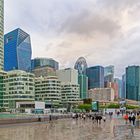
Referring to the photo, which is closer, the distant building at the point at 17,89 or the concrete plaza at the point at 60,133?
the concrete plaza at the point at 60,133

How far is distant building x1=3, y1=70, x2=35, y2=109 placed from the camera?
18950cm

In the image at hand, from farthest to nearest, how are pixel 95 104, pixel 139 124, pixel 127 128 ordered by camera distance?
1. pixel 95 104
2. pixel 139 124
3. pixel 127 128

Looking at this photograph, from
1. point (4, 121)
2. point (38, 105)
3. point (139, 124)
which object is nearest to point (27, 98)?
point (38, 105)

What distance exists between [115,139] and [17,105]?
156m

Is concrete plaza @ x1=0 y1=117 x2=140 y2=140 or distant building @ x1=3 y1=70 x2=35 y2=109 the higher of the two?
distant building @ x1=3 y1=70 x2=35 y2=109

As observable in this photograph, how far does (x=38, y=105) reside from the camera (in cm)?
12888

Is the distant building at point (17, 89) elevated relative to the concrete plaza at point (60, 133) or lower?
elevated

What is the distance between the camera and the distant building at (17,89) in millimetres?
189500

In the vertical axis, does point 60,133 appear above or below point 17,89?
below

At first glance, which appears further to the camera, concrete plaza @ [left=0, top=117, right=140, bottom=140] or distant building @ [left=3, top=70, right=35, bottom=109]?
distant building @ [left=3, top=70, right=35, bottom=109]

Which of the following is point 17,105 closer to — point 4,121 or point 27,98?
point 27,98

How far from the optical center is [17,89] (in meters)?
189

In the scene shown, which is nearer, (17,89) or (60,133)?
(60,133)

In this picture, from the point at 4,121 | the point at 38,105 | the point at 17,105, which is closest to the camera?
the point at 4,121
